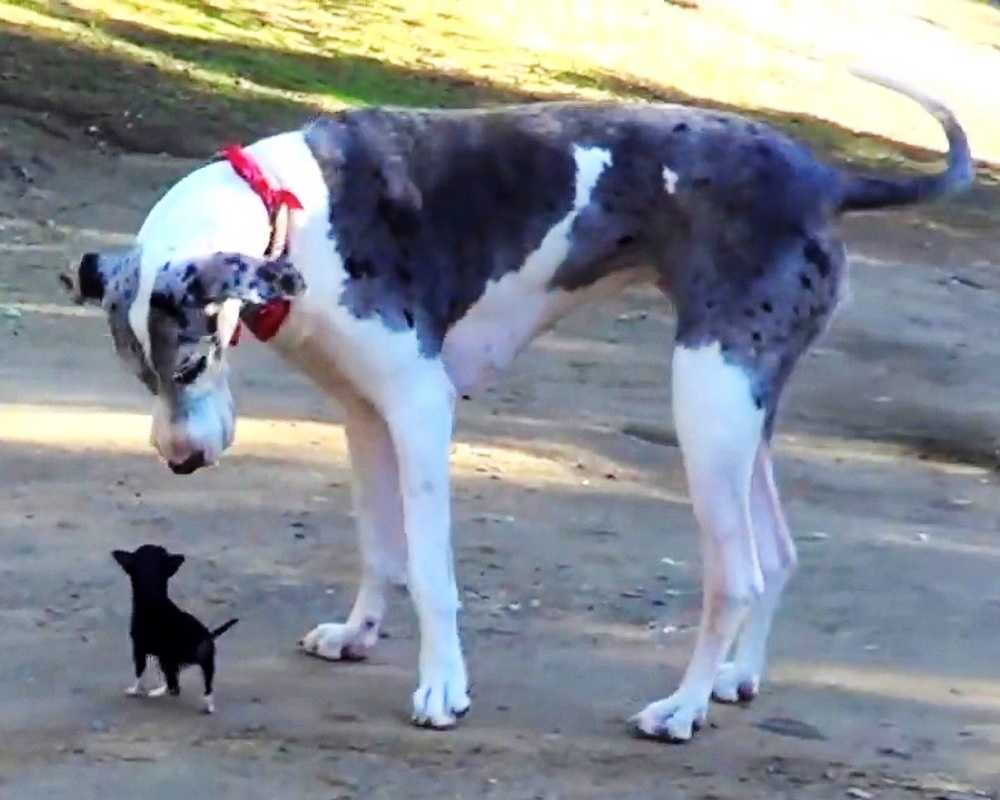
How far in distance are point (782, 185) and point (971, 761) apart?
160 cm

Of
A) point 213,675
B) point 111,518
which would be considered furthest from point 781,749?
point 111,518

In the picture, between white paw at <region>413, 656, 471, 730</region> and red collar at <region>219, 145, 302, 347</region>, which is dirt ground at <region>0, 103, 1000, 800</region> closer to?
white paw at <region>413, 656, 471, 730</region>

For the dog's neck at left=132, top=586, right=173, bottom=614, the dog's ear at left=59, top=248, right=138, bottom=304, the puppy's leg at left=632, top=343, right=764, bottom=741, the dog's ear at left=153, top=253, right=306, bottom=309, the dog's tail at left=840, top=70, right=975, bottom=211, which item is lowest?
the dog's neck at left=132, top=586, right=173, bottom=614

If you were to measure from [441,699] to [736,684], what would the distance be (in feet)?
3.11

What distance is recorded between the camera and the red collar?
17.5ft

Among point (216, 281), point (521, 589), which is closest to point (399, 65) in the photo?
point (521, 589)

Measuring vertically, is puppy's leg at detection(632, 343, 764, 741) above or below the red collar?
below

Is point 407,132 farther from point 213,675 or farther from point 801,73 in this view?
point 801,73

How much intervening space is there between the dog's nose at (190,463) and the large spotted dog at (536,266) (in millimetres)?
553

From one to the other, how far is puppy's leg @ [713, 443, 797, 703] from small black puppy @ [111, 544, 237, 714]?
1.50 meters

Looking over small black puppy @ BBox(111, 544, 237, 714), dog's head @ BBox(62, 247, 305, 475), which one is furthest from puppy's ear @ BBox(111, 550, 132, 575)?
dog's head @ BBox(62, 247, 305, 475)

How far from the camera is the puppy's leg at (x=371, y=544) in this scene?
6090 millimetres

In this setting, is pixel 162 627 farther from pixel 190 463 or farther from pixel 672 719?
pixel 672 719

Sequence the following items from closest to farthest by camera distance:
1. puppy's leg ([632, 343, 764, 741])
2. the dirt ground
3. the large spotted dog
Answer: the dirt ground, the large spotted dog, puppy's leg ([632, 343, 764, 741])
